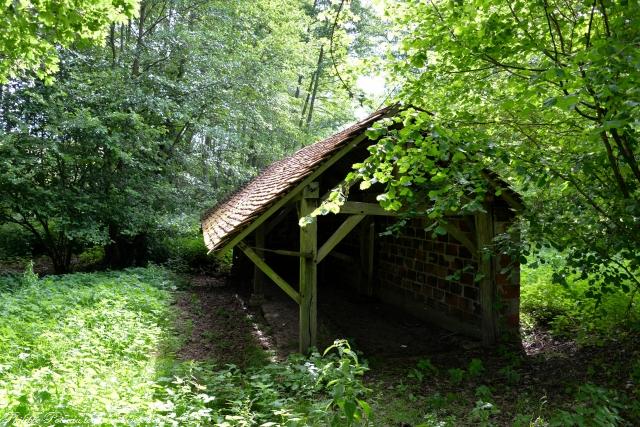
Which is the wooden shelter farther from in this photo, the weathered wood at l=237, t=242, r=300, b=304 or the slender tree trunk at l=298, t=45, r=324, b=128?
the slender tree trunk at l=298, t=45, r=324, b=128

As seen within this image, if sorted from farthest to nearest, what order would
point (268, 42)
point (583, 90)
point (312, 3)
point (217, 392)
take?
point (312, 3) → point (268, 42) → point (217, 392) → point (583, 90)

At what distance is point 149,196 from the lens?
1220 centimetres

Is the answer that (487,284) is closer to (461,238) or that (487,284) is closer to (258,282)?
(461,238)

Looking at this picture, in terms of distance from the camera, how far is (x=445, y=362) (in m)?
6.01

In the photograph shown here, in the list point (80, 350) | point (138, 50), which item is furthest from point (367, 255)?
point (138, 50)

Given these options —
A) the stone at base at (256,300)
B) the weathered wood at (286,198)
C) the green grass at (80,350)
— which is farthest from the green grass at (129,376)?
the stone at base at (256,300)

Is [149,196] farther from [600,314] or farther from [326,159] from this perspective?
[600,314]

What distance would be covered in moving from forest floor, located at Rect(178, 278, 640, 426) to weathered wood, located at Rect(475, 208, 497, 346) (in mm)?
254

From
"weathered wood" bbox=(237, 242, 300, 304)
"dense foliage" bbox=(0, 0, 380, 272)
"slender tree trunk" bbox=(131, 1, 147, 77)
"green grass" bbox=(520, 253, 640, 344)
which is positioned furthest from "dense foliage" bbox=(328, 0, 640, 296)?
"slender tree trunk" bbox=(131, 1, 147, 77)

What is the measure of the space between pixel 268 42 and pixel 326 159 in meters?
11.6

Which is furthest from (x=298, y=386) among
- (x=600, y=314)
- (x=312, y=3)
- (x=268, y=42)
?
(x=312, y=3)

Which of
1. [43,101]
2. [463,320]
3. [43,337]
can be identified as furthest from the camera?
[43,101]

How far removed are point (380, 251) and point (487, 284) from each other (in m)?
3.70

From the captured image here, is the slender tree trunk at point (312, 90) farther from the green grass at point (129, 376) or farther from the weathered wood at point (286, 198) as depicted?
the weathered wood at point (286, 198)
